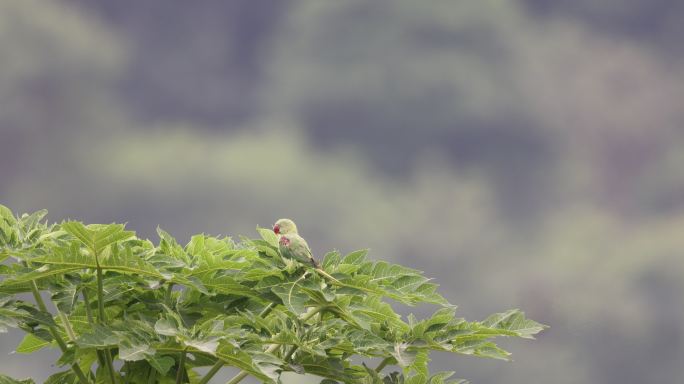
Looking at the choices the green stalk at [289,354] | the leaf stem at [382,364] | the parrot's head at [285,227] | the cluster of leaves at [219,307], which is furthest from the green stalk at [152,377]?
the leaf stem at [382,364]

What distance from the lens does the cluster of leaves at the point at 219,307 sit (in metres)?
4.76

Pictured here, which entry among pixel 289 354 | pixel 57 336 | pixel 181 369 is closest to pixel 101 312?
pixel 57 336

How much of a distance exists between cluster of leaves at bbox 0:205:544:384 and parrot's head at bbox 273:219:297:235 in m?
0.09

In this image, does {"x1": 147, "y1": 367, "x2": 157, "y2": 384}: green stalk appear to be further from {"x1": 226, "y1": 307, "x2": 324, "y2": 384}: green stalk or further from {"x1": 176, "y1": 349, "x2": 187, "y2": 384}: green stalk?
{"x1": 226, "y1": 307, "x2": 324, "y2": 384}: green stalk

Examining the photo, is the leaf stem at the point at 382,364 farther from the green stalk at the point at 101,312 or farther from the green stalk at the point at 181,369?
the green stalk at the point at 101,312

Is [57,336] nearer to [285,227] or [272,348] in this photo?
[272,348]

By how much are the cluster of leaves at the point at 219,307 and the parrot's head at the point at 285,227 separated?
0.31ft

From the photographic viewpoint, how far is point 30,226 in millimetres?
5320

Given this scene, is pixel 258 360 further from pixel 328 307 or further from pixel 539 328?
pixel 539 328

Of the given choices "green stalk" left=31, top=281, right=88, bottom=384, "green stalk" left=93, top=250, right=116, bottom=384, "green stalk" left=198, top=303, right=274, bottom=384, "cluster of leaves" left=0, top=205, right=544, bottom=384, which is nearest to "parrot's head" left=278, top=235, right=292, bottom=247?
"cluster of leaves" left=0, top=205, right=544, bottom=384

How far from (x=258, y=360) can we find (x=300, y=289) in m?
0.59

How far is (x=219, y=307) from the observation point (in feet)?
17.6

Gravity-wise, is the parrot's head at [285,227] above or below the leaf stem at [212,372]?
above

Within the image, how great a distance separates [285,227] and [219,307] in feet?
2.11
